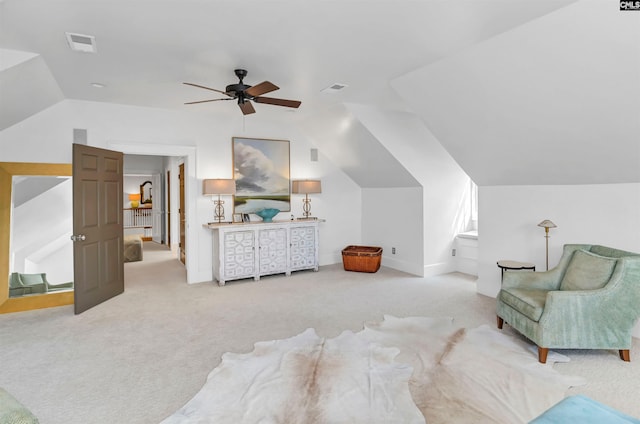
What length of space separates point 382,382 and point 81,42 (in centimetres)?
361

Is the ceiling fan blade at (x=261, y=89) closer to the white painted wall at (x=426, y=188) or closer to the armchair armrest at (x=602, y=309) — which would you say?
the white painted wall at (x=426, y=188)

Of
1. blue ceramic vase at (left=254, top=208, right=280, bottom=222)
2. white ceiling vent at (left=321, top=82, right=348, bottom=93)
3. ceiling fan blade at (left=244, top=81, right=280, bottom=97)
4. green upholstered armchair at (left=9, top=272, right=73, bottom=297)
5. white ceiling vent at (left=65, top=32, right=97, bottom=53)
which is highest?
white ceiling vent at (left=321, top=82, right=348, bottom=93)

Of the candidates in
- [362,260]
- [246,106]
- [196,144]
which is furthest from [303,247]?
[246,106]

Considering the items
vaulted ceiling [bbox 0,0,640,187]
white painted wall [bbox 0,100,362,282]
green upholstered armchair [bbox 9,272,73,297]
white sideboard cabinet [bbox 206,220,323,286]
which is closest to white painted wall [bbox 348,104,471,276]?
vaulted ceiling [bbox 0,0,640,187]

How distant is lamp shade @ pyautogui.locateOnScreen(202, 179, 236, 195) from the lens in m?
5.39

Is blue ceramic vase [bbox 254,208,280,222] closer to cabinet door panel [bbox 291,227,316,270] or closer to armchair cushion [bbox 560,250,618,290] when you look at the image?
cabinet door panel [bbox 291,227,316,270]

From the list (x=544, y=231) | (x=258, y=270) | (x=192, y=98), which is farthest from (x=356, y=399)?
(x=192, y=98)

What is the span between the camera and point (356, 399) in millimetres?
2328

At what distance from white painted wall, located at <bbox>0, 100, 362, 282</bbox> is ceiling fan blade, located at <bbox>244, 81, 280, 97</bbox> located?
1.99 meters

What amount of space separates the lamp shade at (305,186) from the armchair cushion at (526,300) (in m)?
3.53

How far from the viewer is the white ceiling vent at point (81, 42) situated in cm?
286

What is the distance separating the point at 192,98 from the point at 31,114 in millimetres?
1913

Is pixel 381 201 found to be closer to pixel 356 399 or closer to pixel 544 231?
pixel 544 231

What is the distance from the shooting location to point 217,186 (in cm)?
543
